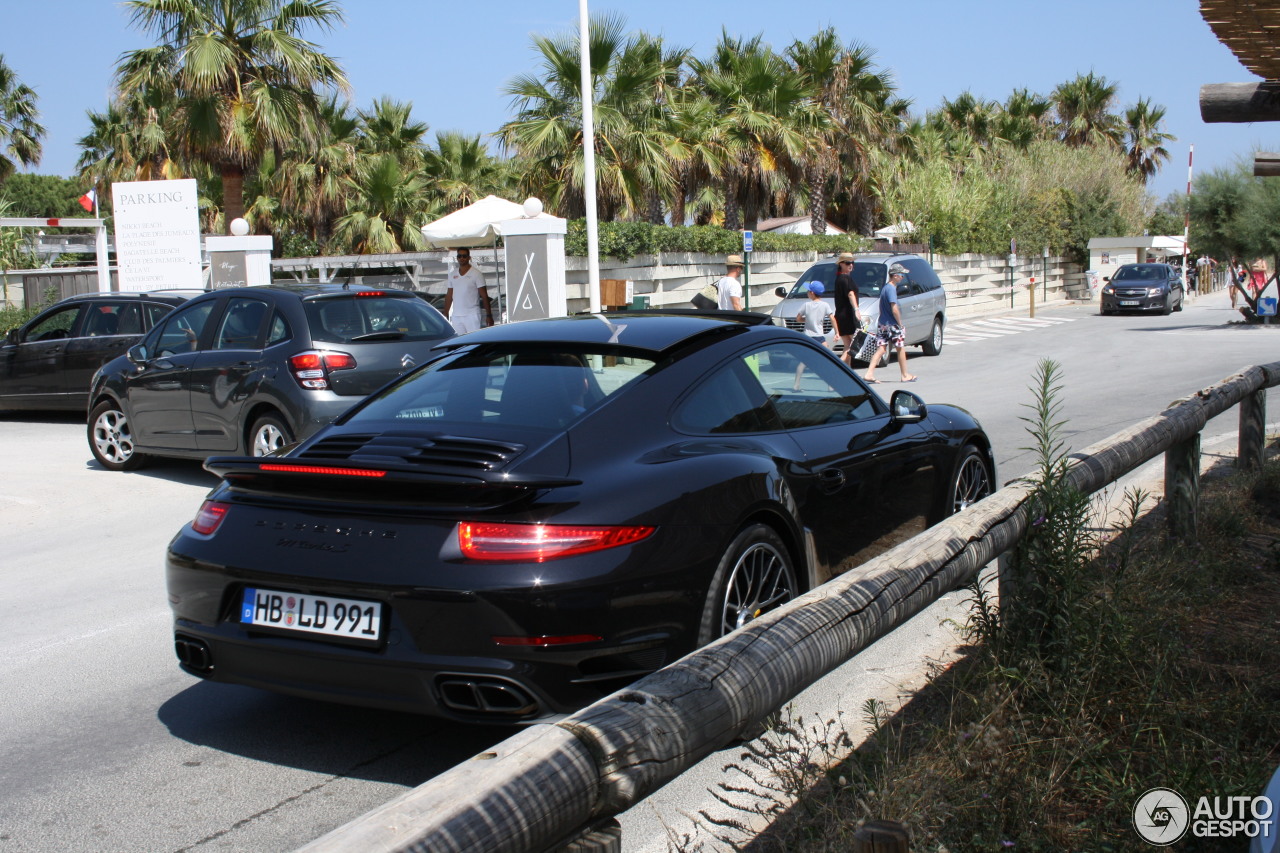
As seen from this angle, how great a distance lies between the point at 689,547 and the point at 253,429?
6.47 metres

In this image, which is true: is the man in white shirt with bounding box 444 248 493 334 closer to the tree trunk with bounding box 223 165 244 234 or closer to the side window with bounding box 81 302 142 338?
the side window with bounding box 81 302 142 338

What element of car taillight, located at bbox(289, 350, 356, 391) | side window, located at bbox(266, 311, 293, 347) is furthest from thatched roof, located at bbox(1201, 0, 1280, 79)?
side window, located at bbox(266, 311, 293, 347)

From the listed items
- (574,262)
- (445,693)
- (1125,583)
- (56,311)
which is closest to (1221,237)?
(574,262)

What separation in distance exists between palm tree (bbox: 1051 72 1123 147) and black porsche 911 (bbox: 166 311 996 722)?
66180mm

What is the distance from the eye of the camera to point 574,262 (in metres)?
20.5

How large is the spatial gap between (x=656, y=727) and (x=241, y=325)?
27.3 ft

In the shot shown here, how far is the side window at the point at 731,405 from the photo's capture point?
14.3ft

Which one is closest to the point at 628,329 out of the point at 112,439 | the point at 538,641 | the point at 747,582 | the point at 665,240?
the point at 747,582

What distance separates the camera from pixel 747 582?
4098 millimetres

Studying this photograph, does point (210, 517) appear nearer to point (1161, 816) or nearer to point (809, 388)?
point (809, 388)

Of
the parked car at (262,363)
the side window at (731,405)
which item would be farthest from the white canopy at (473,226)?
the side window at (731,405)

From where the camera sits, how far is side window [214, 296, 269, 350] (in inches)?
373

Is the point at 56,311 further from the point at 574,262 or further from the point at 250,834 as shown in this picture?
the point at 250,834

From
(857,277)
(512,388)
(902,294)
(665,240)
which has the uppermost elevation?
(665,240)
